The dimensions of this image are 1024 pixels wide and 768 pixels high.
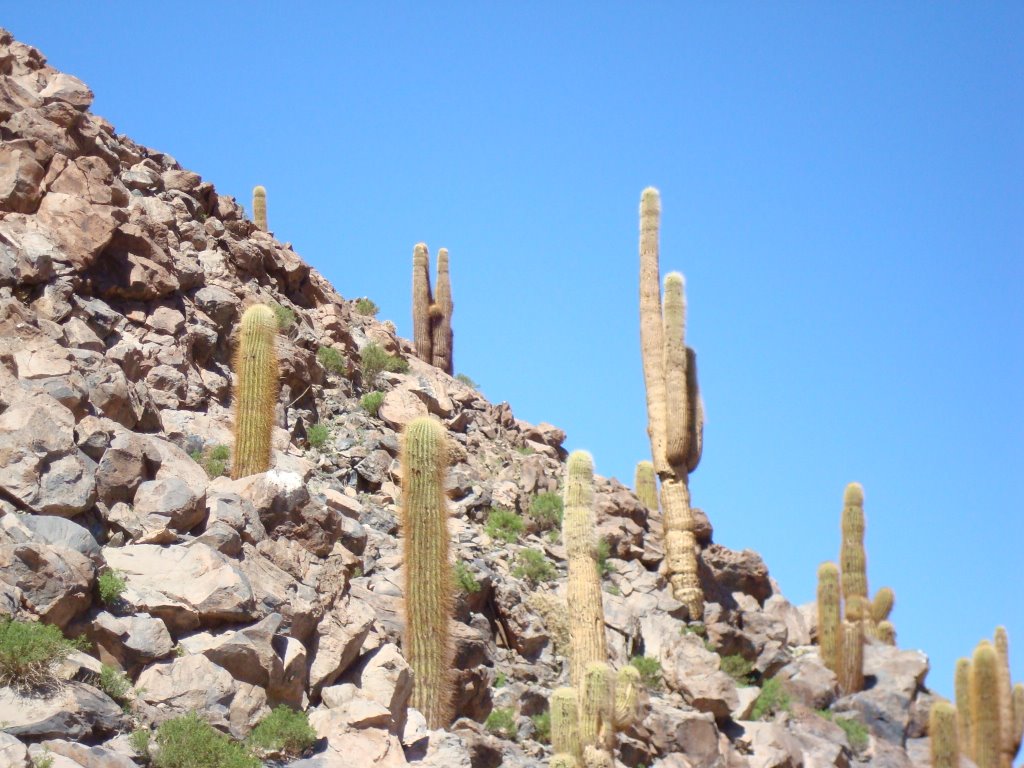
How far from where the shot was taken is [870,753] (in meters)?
18.5

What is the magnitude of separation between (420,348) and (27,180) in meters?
9.20

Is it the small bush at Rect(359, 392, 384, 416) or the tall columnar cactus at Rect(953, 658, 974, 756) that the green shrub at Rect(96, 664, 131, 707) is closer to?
the small bush at Rect(359, 392, 384, 416)

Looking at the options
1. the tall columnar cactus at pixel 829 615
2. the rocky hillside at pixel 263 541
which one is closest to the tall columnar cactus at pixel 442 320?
the rocky hillside at pixel 263 541

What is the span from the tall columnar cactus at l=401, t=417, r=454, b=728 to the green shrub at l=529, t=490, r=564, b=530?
18.0 feet

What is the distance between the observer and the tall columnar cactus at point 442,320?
2291 cm

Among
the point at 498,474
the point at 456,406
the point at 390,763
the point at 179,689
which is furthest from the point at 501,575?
the point at 179,689

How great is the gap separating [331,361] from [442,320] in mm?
4855

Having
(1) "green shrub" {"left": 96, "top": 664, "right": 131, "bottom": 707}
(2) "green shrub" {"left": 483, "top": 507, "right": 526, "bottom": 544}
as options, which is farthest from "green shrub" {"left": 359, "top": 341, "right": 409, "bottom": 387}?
(1) "green shrub" {"left": 96, "top": 664, "right": 131, "bottom": 707}

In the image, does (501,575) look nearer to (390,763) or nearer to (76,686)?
(390,763)

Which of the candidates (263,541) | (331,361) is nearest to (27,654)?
(263,541)

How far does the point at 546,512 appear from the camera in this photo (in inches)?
719

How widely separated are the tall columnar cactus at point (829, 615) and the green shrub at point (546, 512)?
4657 mm

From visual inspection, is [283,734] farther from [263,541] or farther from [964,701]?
[964,701]

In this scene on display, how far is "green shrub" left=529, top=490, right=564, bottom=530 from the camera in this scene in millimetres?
18266
